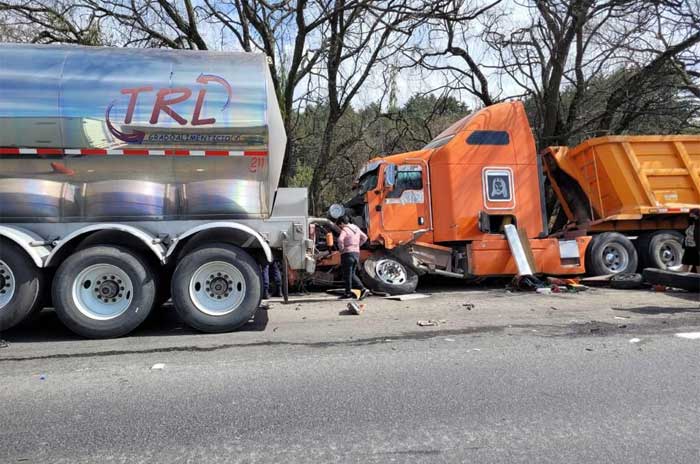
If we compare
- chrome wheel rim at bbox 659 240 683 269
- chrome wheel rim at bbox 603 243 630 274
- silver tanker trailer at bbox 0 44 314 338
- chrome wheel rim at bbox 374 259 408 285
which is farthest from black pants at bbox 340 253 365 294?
chrome wheel rim at bbox 659 240 683 269

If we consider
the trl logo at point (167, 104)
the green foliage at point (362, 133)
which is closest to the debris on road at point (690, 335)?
the trl logo at point (167, 104)

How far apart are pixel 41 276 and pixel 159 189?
1602 mm

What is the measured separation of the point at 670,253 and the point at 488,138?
184 inches

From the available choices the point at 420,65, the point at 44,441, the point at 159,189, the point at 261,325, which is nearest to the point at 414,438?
the point at 44,441

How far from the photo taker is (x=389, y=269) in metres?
9.07

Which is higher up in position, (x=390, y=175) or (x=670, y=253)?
(x=390, y=175)

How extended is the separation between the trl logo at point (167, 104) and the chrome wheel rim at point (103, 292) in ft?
5.00

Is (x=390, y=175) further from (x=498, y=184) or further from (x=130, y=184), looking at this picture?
(x=130, y=184)

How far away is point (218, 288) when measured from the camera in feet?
19.1

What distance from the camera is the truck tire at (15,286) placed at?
529 centimetres

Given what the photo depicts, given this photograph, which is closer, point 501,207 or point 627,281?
point 627,281

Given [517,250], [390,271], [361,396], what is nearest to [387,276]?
[390,271]

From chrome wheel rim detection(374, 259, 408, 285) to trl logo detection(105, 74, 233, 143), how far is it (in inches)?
172

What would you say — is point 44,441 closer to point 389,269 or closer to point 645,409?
point 645,409
